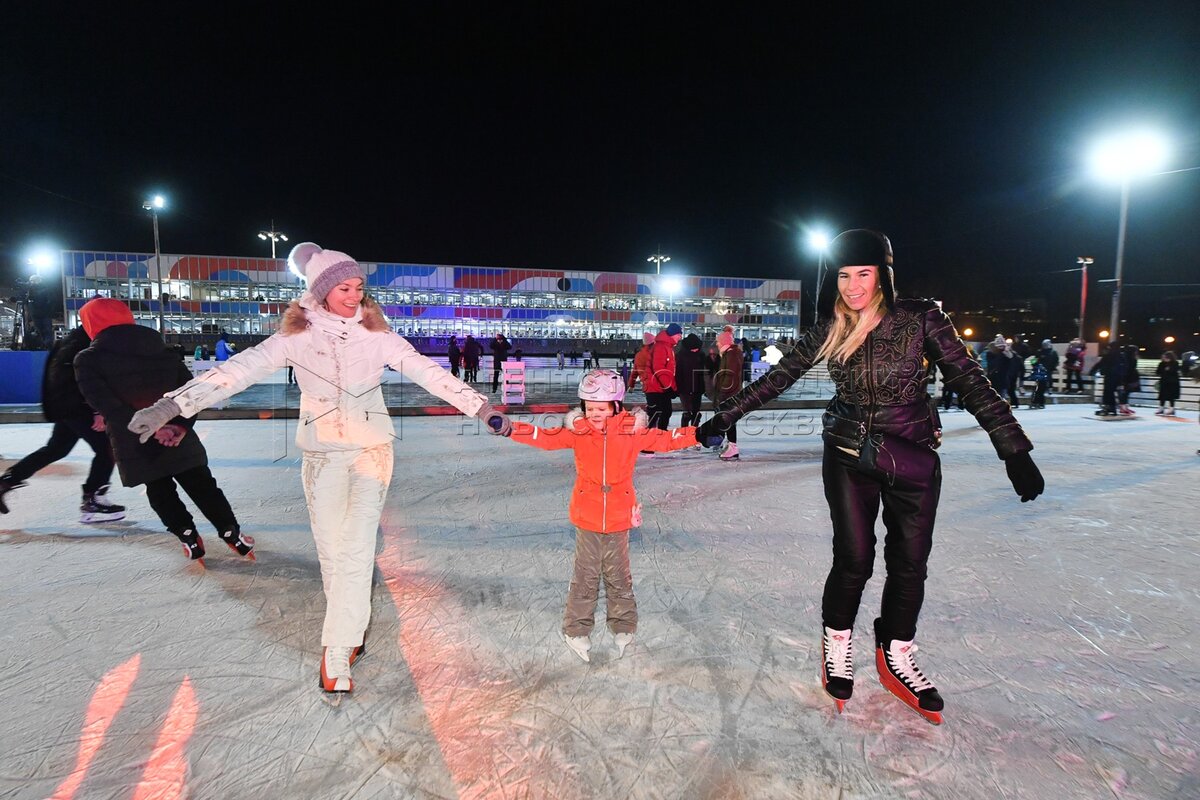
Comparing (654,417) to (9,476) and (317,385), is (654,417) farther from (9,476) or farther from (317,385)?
(9,476)

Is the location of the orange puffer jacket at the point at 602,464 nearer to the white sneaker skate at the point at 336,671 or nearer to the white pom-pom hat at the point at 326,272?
the white pom-pom hat at the point at 326,272

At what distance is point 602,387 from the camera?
250cm

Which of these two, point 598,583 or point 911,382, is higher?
point 911,382

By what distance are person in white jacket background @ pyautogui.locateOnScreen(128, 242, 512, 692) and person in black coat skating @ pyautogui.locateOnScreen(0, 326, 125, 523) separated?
2.93 m

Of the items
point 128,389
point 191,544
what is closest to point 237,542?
point 191,544

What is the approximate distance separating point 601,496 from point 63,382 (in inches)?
168

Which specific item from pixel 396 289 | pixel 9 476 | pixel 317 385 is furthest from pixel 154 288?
pixel 317 385

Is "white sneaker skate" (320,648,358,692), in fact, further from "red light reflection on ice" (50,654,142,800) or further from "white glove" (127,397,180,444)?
"white glove" (127,397,180,444)

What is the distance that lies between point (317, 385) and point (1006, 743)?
2803 mm

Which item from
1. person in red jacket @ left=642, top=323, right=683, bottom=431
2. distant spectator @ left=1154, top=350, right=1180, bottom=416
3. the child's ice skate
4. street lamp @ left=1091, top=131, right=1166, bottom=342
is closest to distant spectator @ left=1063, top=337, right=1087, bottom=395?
Answer: street lamp @ left=1091, top=131, right=1166, bottom=342

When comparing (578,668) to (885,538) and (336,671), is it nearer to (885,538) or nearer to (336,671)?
(336,671)

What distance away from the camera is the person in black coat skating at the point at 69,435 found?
Result: 13.6 feet

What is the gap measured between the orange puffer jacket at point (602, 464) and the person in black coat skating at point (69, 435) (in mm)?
3836

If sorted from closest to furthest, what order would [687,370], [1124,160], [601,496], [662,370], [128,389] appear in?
[601,496] < [128,389] < [662,370] < [687,370] < [1124,160]
